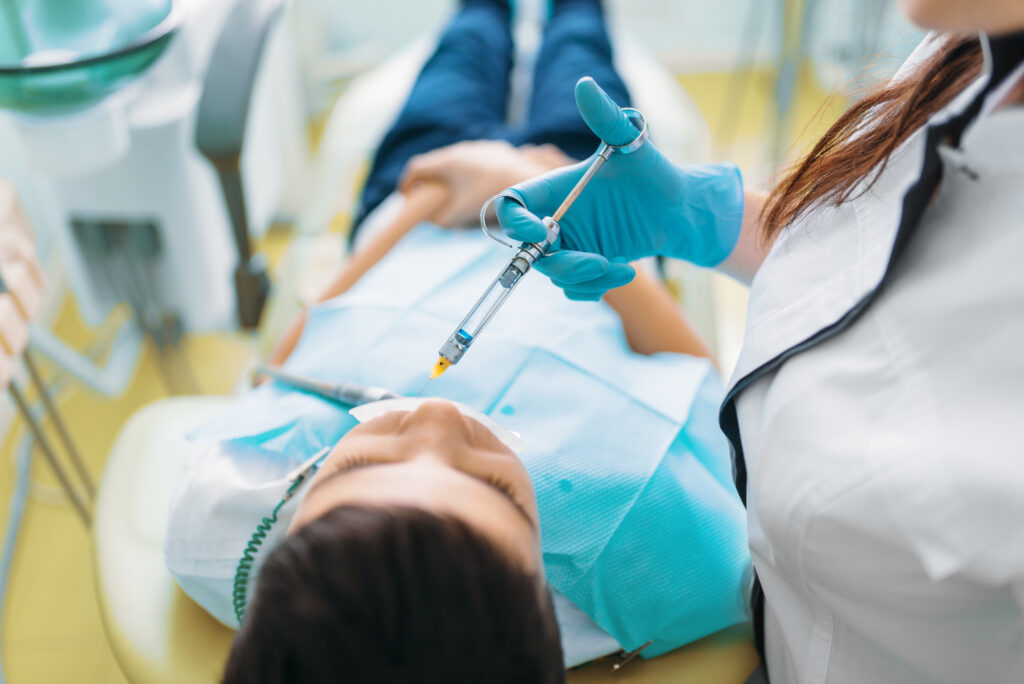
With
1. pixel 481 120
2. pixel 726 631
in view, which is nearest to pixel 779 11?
pixel 481 120

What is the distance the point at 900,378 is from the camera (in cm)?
60

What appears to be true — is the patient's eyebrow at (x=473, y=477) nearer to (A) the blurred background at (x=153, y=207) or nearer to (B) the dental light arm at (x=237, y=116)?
(A) the blurred background at (x=153, y=207)

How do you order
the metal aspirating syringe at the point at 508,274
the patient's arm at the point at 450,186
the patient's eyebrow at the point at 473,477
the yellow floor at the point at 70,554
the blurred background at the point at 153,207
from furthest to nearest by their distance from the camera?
the yellow floor at the point at 70,554 < the patient's arm at the point at 450,186 < the blurred background at the point at 153,207 < the metal aspirating syringe at the point at 508,274 < the patient's eyebrow at the point at 473,477

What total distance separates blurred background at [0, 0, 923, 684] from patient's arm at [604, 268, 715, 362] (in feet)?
0.86

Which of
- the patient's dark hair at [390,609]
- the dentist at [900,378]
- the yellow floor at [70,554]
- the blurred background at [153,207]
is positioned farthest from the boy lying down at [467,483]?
Answer: the yellow floor at [70,554]

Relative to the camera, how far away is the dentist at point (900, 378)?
540 millimetres

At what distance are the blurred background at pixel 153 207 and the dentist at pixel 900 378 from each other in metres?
0.16

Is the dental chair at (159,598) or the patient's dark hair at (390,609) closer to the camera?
→ the patient's dark hair at (390,609)

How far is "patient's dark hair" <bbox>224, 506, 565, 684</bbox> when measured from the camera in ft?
1.65

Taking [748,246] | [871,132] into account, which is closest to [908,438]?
[871,132]

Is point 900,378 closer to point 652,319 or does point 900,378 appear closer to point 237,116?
point 652,319

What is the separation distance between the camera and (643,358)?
40.9 inches

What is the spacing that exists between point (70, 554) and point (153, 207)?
27.4 inches

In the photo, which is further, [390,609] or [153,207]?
[153,207]
